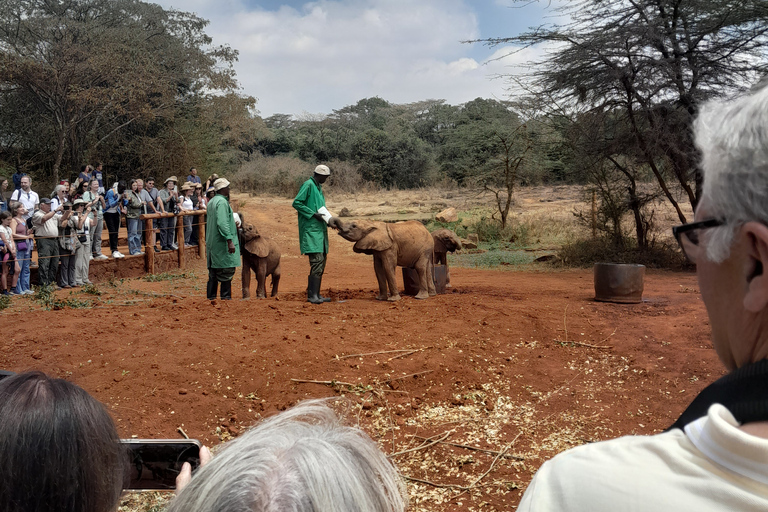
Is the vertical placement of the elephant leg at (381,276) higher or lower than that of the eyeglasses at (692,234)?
lower

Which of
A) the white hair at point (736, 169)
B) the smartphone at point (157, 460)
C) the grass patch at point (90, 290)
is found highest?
the white hair at point (736, 169)

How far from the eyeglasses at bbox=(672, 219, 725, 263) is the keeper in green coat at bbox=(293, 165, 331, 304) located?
790cm

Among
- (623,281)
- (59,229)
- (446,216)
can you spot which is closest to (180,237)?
(59,229)

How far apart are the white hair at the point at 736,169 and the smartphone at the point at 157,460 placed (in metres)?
1.49

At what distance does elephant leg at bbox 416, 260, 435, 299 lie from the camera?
373 inches

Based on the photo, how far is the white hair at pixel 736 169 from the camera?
0.97 metres

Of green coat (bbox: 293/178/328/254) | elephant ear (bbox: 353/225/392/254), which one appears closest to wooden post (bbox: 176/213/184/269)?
green coat (bbox: 293/178/328/254)

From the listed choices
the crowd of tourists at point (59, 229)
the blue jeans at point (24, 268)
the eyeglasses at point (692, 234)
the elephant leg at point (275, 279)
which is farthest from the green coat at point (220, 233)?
the eyeglasses at point (692, 234)

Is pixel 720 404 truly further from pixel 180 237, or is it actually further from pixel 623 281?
pixel 180 237

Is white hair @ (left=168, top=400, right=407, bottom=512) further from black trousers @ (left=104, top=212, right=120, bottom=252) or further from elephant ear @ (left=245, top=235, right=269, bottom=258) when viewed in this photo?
black trousers @ (left=104, top=212, right=120, bottom=252)

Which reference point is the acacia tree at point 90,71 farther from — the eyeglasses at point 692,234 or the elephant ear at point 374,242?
the eyeglasses at point 692,234

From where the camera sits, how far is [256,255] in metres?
9.86

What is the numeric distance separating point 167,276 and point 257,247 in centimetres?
422

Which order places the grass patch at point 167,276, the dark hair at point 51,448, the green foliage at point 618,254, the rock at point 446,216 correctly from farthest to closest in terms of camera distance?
the rock at point 446,216 → the green foliage at point 618,254 → the grass patch at point 167,276 → the dark hair at point 51,448
